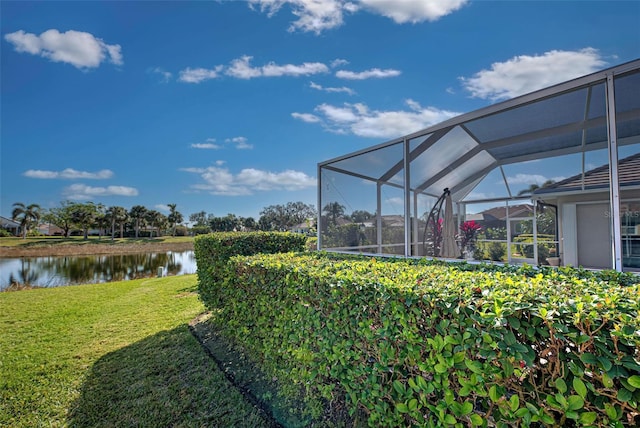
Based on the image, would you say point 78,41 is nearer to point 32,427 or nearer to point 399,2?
point 399,2

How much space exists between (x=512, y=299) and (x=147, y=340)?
4585 millimetres

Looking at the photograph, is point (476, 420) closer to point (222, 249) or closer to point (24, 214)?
point (222, 249)

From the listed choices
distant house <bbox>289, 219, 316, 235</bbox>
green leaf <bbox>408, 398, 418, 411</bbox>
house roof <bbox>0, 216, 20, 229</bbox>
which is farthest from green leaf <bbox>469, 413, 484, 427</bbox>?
house roof <bbox>0, 216, 20, 229</bbox>

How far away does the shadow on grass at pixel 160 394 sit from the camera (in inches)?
95.0

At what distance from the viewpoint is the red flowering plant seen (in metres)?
6.83

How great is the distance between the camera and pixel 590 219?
658 cm

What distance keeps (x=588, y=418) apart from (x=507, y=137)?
5.73 meters

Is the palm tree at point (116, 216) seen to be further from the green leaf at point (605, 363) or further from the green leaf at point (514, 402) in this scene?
the green leaf at point (605, 363)

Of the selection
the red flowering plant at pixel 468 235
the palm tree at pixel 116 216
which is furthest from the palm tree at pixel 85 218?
the red flowering plant at pixel 468 235

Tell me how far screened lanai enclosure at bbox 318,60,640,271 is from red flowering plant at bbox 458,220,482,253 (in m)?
0.03

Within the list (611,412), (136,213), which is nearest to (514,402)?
(611,412)

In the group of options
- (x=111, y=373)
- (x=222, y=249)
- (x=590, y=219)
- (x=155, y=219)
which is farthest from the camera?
(x=155, y=219)

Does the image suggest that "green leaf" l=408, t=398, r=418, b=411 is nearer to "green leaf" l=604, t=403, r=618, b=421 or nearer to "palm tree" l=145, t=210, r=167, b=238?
"green leaf" l=604, t=403, r=618, b=421

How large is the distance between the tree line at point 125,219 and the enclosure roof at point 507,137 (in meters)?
35.6
